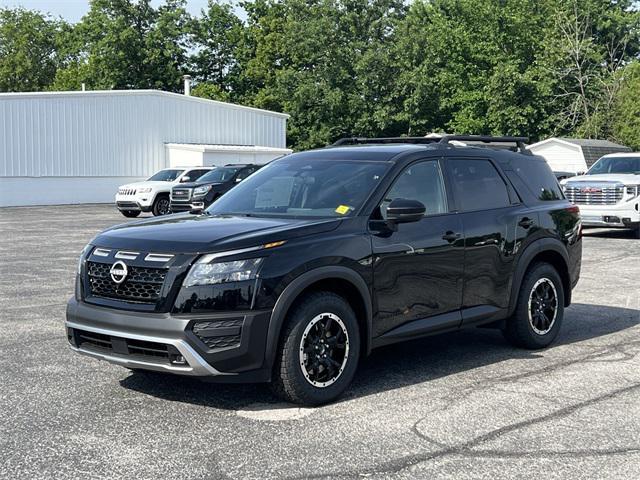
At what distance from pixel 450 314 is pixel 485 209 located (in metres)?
1.04

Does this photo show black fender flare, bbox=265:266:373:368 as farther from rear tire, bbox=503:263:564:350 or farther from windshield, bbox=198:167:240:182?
windshield, bbox=198:167:240:182

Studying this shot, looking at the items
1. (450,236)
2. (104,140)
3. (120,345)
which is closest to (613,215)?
(450,236)

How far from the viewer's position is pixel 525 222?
24.6 ft

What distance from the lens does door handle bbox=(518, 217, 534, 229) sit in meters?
7.45

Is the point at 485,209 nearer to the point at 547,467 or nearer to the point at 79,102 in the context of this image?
the point at 547,467

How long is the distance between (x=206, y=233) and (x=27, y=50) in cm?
8797

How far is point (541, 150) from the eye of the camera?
42906 millimetres

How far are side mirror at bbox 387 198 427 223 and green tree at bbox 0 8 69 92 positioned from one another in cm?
8429

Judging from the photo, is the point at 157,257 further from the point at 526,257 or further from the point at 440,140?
the point at 526,257

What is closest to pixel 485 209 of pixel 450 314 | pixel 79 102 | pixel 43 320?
pixel 450 314

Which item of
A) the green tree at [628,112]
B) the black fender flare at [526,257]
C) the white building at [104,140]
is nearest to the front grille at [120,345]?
the black fender flare at [526,257]

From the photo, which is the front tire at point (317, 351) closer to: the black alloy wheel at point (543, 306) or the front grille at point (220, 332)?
the front grille at point (220, 332)

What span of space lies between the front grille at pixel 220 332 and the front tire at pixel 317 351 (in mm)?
364

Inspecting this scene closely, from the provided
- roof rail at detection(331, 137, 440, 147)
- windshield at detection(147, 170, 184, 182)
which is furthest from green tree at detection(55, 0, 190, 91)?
roof rail at detection(331, 137, 440, 147)
